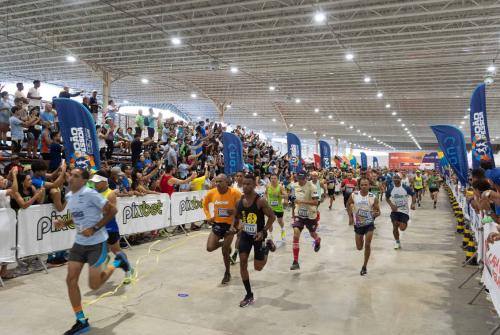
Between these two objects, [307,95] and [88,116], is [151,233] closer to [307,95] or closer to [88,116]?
[88,116]

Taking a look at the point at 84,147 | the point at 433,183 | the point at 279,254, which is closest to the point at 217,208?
the point at 279,254

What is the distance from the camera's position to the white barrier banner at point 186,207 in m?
11.2

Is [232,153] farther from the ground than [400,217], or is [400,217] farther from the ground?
[232,153]

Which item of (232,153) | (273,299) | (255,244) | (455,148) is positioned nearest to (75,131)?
(255,244)

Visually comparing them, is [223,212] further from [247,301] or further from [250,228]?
[247,301]

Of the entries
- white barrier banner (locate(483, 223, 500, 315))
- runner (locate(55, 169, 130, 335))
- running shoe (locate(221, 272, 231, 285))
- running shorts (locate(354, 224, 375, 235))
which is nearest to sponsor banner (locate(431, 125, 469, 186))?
running shorts (locate(354, 224, 375, 235))

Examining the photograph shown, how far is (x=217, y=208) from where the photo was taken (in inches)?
265

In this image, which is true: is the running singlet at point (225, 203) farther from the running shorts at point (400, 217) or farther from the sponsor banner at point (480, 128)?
the sponsor banner at point (480, 128)

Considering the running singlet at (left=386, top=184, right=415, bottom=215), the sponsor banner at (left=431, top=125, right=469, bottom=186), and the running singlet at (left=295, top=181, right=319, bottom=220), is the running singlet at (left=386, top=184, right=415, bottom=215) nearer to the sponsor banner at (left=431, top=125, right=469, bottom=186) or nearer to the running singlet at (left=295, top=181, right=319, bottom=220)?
the sponsor banner at (left=431, top=125, right=469, bottom=186)

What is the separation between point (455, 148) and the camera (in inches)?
383

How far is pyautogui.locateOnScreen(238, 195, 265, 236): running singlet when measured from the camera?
586cm

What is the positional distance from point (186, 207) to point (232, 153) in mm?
Answer: 3129

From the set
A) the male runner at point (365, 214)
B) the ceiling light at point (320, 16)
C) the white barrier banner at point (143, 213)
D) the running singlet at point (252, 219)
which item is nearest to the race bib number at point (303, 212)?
the male runner at point (365, 214)

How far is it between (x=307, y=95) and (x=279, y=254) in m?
25.2
